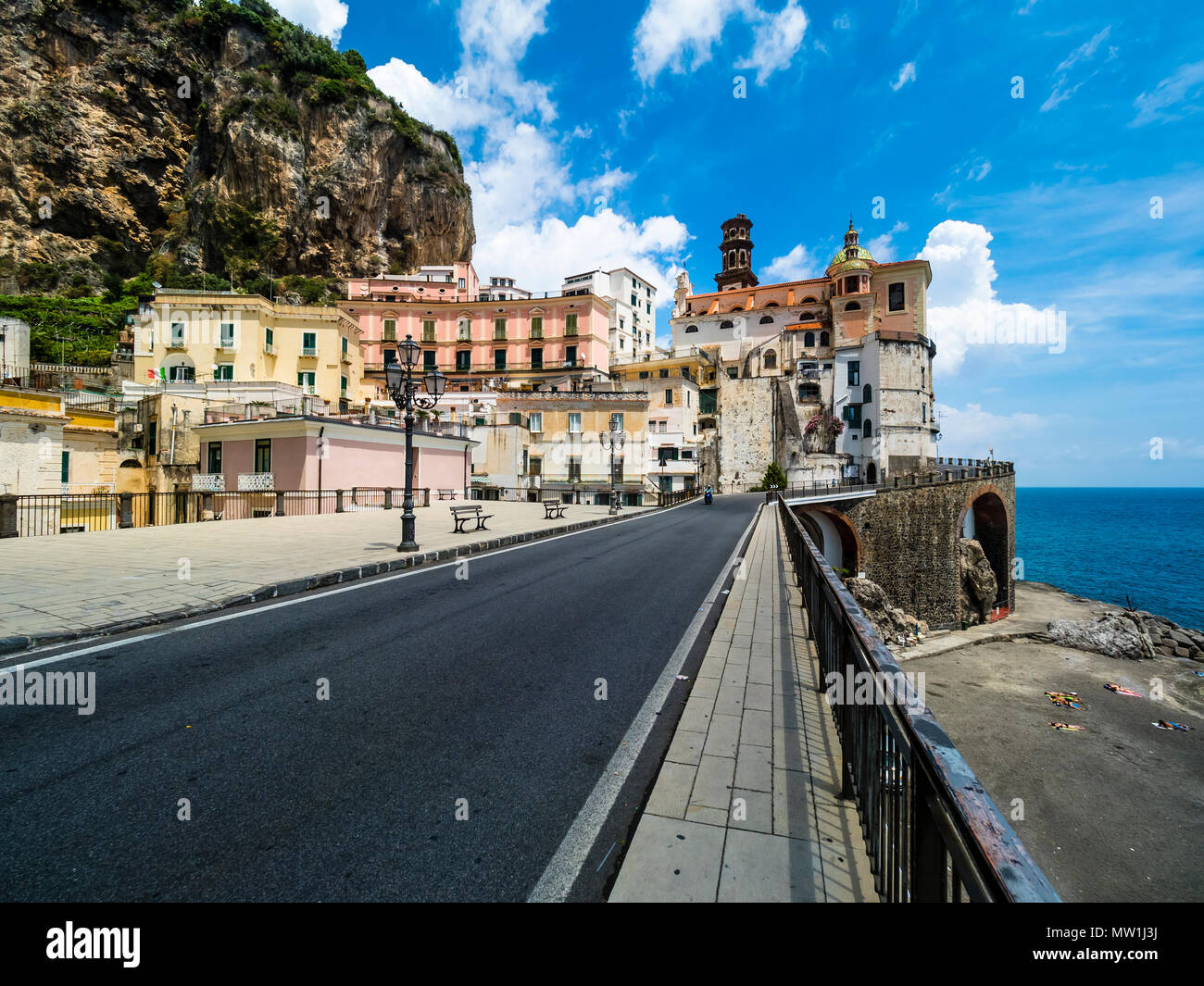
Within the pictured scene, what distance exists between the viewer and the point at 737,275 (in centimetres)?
7719

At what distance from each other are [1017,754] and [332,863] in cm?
1701

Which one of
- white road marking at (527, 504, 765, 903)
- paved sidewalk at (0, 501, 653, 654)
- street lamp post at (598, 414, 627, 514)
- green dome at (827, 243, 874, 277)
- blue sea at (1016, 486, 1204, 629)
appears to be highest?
green dome at (827, 243, 874, 277)

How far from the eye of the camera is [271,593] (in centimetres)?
796

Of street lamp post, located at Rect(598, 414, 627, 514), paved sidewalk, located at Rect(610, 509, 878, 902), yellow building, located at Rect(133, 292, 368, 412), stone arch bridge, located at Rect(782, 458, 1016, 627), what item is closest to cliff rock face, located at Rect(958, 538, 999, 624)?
stone arch bridge, located at Rect(782, 458, 1016, 627)

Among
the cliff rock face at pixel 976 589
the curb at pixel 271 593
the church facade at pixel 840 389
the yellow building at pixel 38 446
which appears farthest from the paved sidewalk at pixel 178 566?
the church facade at pixel 840 389

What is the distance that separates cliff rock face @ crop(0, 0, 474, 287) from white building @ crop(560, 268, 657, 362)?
67.9ft

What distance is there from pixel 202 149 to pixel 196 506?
56874 millimetres

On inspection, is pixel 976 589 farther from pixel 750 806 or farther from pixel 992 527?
pixel 750 806

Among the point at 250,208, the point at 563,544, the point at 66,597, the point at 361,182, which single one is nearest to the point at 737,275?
the point at 361,182

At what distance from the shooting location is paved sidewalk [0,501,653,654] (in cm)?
637

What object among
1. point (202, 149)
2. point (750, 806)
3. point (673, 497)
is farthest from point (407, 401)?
point (202, 149)

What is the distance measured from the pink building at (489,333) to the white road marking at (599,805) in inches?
1926

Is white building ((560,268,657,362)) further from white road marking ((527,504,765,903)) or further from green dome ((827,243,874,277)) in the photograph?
white road marking ((527,504,765,903))
